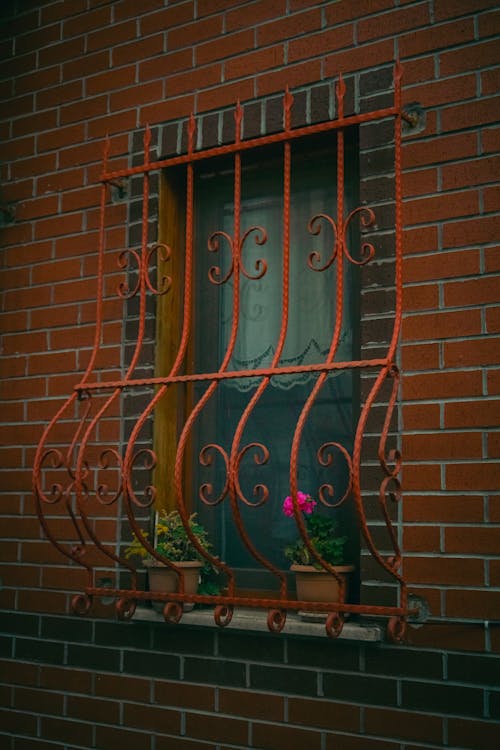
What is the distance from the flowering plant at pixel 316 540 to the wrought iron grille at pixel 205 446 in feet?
0.18

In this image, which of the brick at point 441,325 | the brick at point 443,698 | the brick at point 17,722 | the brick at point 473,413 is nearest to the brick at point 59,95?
the brick at point 441,325

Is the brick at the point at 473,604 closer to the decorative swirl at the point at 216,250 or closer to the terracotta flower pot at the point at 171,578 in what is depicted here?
the terracotta flower pot at the point at 171,578

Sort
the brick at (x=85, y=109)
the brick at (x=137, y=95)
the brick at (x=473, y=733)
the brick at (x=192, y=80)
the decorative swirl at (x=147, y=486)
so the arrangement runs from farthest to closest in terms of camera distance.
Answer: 1. the brick at (x=85, y=109)
2. the brick at (x=137, y=95)
3. the brick at (x=192, y=80)
4. the decorative swirl at (x=147, y=486)
5. the brick at (x=473, y=733)

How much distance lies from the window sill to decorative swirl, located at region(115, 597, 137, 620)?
0.18 feet

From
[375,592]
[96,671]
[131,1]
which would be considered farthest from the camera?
[131,1]

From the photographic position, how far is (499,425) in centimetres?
227

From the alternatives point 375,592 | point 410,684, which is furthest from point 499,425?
point 410,684

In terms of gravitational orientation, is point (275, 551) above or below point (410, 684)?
above

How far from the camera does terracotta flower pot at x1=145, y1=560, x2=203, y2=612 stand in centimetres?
266

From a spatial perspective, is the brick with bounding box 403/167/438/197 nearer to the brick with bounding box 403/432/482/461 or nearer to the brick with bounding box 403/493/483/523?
the brick with bounding box 403/432/482/461

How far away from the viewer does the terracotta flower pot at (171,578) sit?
2.66 meters

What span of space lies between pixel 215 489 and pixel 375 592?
2.23 ft

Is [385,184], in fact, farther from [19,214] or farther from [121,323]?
[19,214]

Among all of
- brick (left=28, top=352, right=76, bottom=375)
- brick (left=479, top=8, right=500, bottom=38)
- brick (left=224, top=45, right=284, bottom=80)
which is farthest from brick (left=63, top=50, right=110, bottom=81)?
brick (left=479, top=8, right=500, bottom=38)
